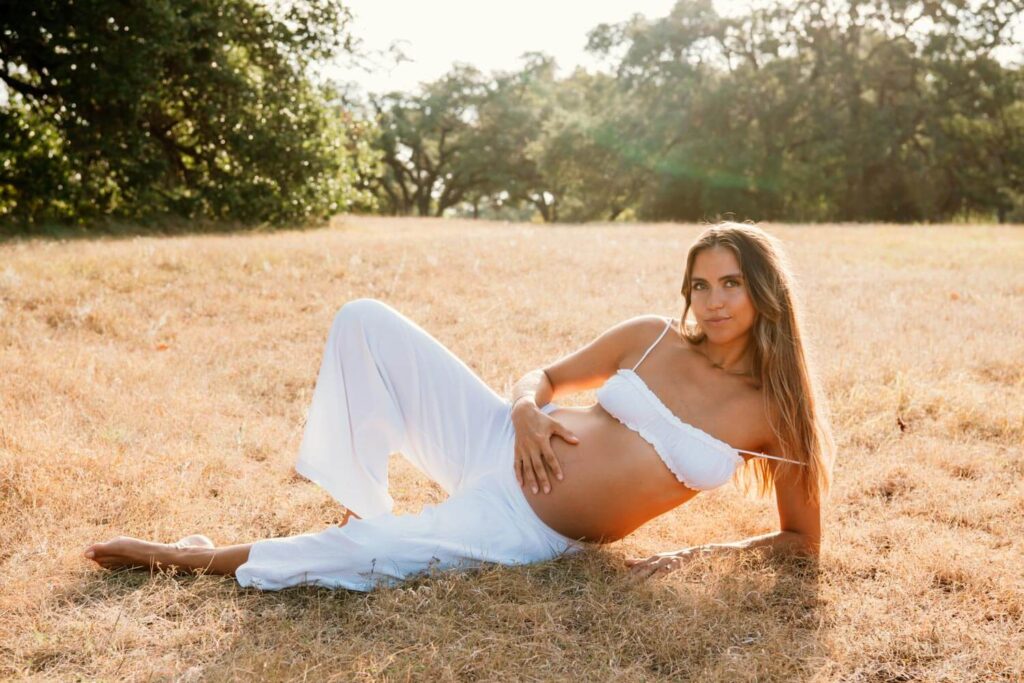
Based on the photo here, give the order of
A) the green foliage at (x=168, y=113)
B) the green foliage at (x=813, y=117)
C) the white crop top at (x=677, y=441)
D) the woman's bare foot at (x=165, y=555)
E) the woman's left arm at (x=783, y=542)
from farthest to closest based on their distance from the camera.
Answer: the green foliage at (x=813, y=117)
the green foliage at (x=168, y=113)
the woman's left arm at (x=783, y=542)
the woman's bare foot at (x=165, y=555)
the white crop top at (x=677, y=441)

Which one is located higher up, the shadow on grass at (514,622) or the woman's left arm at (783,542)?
the woman's left arm at (783,542)

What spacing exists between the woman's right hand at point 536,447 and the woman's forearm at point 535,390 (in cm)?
16

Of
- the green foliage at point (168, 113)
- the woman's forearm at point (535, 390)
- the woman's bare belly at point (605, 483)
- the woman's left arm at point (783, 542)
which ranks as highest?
the green foliage at point (168, 113)

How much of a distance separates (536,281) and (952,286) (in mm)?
4603

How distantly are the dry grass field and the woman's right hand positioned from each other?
383 millimetres

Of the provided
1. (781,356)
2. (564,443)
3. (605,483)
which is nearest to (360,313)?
(564,443)

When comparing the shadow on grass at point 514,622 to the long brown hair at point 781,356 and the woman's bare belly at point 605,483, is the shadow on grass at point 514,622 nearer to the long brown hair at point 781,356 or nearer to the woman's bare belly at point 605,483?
the woman's bare belly at point 605,483

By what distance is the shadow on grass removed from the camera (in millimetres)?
2900

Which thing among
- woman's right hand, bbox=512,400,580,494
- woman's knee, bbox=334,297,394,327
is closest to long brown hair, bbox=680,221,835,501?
woman's right hand, bbox=512,400,580,494

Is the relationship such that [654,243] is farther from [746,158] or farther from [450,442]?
[746,158]

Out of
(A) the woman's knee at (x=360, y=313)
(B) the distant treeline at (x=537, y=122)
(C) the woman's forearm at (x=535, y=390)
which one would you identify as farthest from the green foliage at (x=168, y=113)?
(C) the woman's forearm at (x=535, y=390)

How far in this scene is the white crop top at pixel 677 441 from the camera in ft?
11.0

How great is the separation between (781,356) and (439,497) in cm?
198

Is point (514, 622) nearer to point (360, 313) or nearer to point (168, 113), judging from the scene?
point (360, 313)
